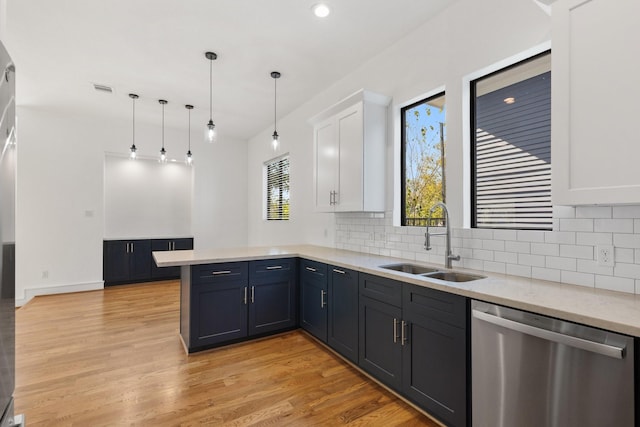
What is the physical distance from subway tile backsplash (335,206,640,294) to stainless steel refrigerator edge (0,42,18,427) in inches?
100

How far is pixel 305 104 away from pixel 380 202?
2334 millimetres

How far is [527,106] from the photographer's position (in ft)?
7.39

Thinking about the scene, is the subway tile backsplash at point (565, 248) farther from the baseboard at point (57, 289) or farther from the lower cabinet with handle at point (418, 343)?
the baseboard at point (57, 289)

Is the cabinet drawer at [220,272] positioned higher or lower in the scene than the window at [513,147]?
lower

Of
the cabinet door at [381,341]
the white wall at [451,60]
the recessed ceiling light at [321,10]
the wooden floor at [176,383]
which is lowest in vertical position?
the wooden floor at [176,383]

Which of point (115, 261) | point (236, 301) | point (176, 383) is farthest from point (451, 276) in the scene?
point (115, 261)

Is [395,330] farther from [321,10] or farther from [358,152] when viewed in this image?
[321,10]

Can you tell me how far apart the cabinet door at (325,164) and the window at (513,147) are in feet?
4.71

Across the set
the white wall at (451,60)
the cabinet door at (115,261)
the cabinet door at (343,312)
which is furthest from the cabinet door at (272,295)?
the cabinet door at (115,261)

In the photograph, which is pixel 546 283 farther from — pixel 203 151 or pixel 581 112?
pixel 203 151

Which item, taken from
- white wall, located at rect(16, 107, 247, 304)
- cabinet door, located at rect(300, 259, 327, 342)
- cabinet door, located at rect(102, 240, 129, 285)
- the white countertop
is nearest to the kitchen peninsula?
the white countertop

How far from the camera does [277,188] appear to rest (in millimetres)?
5945

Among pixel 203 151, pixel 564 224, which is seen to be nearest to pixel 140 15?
pixel 564 224

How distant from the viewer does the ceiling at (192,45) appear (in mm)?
2644
